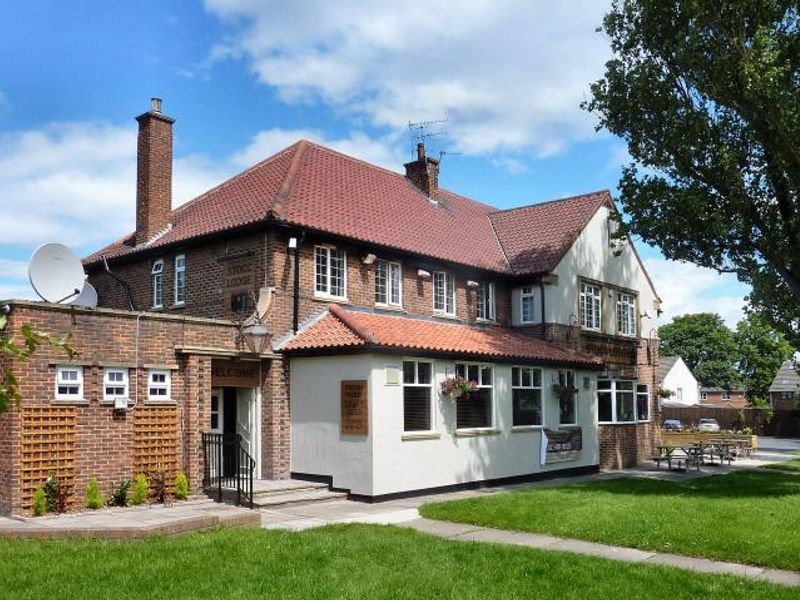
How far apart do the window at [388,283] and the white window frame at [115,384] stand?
7097mm

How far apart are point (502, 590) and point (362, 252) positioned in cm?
1201

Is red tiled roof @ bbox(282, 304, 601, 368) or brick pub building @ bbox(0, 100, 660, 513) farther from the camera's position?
red tiled roof @ bbox(282, 304, 601, 368)

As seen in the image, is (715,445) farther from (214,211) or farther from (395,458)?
(214,211)

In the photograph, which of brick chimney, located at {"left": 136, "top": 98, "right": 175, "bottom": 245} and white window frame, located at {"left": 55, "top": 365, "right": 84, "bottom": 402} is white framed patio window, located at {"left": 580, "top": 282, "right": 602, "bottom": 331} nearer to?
brick chimney, located at {"left": 136, "top": 98, "right": 175, "bottom": 245}

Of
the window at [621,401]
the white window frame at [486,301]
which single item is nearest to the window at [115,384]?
the white window frame at [486,301]

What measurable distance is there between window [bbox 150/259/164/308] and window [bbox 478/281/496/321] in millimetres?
9195

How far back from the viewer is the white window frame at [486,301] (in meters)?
23.2

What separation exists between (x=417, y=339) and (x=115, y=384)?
21.3ft

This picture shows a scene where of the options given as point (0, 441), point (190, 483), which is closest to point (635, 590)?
point (190, 483)

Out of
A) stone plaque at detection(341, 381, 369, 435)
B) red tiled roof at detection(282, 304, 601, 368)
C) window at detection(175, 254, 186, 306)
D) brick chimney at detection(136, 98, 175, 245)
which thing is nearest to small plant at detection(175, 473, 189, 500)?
stone plaque at detection(341, 381, 369, 435)

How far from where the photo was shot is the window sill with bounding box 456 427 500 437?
17.8 m

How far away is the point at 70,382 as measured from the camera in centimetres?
1328

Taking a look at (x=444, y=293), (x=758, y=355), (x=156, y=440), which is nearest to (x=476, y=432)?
(x=444, y=293)

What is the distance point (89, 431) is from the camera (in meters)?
13.4
